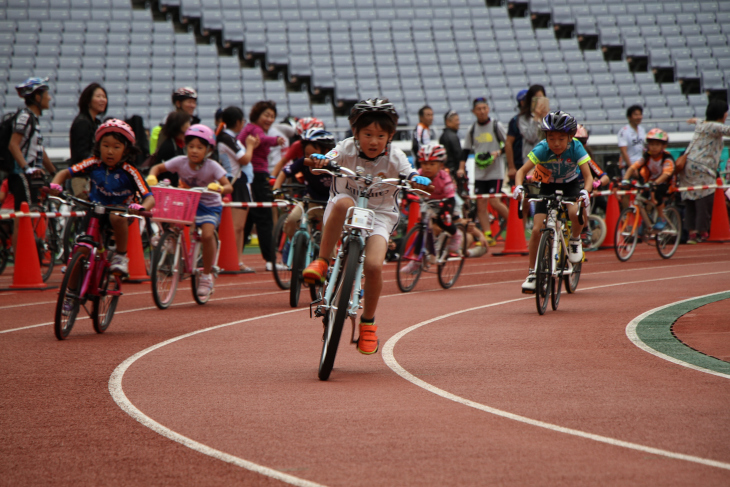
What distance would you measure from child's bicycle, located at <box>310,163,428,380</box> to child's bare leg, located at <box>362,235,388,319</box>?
0.06 meters

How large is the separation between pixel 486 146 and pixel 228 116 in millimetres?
5333

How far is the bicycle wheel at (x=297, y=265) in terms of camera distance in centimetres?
1021

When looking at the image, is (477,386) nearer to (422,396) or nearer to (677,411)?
(422,396)

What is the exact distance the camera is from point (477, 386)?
5.97 meters

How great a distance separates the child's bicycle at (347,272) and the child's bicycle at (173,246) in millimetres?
3574

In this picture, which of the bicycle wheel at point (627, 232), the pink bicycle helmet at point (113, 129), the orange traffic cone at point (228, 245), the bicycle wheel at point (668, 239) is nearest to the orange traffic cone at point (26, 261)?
the orange traffic cone at point (228, 245)

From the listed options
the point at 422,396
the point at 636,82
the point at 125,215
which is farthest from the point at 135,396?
the point at 636,82

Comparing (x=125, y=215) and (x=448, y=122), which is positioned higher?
(x=448, y=122)

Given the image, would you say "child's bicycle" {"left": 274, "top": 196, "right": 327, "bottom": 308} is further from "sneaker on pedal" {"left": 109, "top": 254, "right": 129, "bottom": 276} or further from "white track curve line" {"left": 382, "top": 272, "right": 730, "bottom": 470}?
"white track curve line" {"left": 382, "top": 272, "right": 730, "bottom": 470}

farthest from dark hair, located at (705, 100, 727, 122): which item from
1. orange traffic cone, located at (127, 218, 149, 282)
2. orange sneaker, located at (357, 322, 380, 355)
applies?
orange sneaker, located at (357, 322, 380, 355)

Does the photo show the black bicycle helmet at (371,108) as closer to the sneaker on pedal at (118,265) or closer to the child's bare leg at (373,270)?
the child's bare leg at (373,270)

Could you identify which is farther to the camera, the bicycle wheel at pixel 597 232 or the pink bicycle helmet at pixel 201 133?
the bicycle wheel at pixel 597 232

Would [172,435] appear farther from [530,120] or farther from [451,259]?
[530,120]

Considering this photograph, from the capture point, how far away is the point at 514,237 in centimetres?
1684
